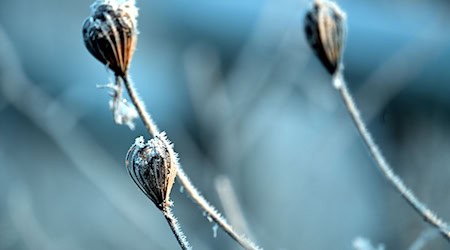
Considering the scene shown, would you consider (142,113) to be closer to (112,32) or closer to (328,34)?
(112,32)

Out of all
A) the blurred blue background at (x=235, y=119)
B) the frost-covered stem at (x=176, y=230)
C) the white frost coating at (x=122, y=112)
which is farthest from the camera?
the blurred blue background at (x=235, y=119)

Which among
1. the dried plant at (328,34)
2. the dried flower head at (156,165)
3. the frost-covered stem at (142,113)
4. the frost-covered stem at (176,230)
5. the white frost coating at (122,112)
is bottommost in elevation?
the frost-covered stem at (176,230)

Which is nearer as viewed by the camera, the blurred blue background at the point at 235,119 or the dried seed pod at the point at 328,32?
the dried seed pod at the point at 328,32

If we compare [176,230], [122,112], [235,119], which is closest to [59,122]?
[235,119]

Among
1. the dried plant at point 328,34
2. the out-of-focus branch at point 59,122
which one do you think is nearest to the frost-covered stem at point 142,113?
the dried plant at point 328,34

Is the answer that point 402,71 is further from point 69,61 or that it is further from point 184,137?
point 69,61

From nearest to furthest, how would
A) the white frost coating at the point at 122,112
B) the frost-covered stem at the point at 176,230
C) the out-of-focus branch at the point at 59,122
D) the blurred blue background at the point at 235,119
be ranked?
the frost-covered stem at the point at 176,230 → the white frost coating at the point at 122,112 → the out-of-focus branch at the point at 59,122 → the blurred blue background at the point at 235,119

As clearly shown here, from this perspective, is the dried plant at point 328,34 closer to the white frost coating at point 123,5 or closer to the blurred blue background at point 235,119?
the white frost coating at point 123,5

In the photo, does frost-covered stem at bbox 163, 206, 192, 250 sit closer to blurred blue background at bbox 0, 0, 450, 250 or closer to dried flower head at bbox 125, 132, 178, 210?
dried flower head at bbox 125, 132, 178, 210
